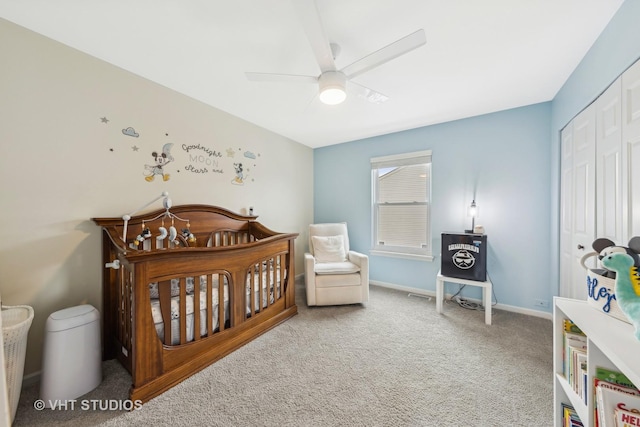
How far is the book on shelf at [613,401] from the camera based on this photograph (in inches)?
29.5

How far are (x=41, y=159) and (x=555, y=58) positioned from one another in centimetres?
388

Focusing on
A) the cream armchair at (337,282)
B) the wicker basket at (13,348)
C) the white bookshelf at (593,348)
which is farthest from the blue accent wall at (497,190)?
the wicker basket at (13,348)

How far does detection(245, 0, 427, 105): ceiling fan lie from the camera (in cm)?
112

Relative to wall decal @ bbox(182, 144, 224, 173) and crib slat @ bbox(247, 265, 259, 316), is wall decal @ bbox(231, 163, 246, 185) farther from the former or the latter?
crib slat @ bbox(247, 265, 259, 316)

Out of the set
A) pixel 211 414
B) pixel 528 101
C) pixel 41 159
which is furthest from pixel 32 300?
pixel 528 101

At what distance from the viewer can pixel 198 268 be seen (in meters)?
1.69

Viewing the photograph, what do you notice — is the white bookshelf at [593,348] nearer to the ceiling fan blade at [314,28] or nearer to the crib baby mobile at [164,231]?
the ceiling fan blade at [314,28]

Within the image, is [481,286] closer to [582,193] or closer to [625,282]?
[582,193]

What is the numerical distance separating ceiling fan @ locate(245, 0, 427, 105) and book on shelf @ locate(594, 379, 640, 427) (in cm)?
165

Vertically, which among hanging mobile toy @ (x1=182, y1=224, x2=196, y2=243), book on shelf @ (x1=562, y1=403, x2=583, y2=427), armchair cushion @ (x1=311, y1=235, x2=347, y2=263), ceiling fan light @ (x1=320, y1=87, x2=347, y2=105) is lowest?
book on shelf @ (x1=562, y1=403, x2=583, y2=427)

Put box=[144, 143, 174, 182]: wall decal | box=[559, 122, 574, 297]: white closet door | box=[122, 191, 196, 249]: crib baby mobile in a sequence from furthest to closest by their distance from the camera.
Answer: box=[144, 143, 174, 182]: wall decal
box=[559, 122, 574, 297]: white closet door
box=[122, 191, 196, 249]: crib baby mobile

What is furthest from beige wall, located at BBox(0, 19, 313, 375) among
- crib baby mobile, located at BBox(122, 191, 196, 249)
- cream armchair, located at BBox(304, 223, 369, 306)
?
cream armchair, located at BBox(304, 223, 369, 306)

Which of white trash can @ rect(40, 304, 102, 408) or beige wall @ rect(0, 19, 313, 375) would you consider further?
beige wall @ rect(0, 19, 313, 375)
